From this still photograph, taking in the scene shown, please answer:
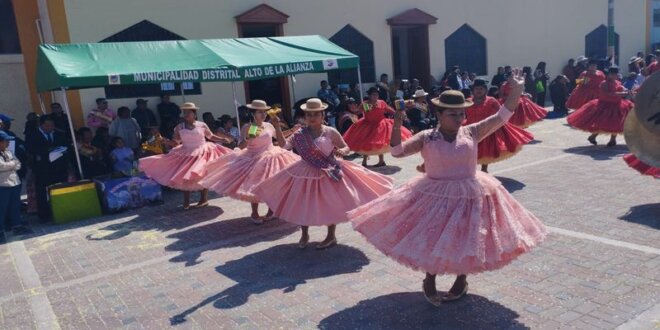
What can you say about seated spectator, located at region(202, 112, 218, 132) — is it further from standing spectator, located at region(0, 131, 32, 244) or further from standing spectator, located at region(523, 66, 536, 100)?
standing spectator, located at region(523, 66, 536, 100)

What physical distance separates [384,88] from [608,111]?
6.53m

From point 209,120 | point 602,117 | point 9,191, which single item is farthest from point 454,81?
point 9,191

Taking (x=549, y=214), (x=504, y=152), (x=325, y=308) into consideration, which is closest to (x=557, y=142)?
(x=504, y=152)

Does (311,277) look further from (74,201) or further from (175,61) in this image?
(175,61)

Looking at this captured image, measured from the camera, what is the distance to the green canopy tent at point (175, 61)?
31.8ft

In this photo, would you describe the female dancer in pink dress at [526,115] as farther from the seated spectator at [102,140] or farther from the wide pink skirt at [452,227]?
the seated spectator at [102,140]

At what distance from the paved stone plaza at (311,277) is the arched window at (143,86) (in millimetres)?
5077

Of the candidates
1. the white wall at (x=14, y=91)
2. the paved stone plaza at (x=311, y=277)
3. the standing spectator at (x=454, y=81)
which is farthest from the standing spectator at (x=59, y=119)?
the standing spectator at (x=454, y=81)

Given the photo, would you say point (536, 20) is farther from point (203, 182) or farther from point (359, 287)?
point (359, 287)

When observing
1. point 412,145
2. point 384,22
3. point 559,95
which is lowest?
point 559,95

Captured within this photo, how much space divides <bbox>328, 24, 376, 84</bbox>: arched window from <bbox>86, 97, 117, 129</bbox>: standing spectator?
697cm

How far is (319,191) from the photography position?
20.7 feet

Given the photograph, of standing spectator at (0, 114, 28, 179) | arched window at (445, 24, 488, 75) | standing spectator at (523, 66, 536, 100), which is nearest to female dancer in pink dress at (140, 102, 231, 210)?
standing spectator at (0, 114, 28, 179)

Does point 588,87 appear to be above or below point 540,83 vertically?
above
